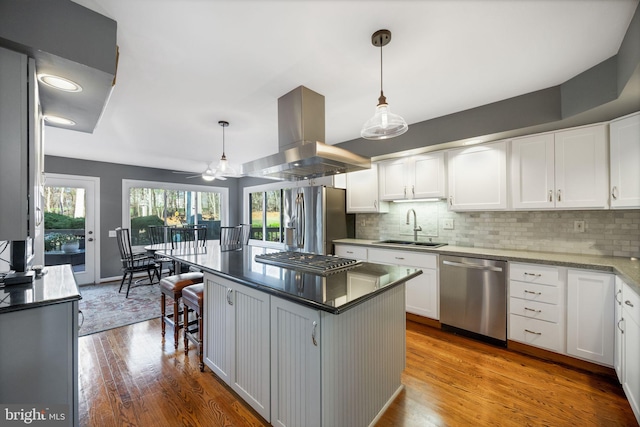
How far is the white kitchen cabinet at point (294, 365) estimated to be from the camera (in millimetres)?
1331

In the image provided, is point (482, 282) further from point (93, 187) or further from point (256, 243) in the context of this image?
point (93, 187)

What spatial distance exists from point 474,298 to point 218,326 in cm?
251

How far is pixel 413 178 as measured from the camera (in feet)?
11.7

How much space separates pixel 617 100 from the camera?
195 centimetres

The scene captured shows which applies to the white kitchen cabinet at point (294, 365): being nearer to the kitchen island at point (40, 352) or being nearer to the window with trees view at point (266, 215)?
the kitchen island at point (40, 352)

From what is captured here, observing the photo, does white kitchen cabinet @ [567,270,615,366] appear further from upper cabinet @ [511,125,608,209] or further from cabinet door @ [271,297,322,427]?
cabinet door @ [271,297,322,427]

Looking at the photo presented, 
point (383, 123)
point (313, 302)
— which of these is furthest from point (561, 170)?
point (313, 302)

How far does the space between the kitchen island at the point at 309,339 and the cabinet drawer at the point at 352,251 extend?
1.69 meters

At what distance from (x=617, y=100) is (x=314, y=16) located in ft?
7.42

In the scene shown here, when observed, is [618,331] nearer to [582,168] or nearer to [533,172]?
[582,168]

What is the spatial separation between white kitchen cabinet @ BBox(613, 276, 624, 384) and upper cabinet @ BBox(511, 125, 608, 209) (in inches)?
29.4

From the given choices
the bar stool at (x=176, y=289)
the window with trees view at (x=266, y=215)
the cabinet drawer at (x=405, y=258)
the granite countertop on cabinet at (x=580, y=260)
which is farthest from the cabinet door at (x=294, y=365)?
the window with trees view at (x=266, y=215)

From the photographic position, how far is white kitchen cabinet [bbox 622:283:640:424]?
1580mm

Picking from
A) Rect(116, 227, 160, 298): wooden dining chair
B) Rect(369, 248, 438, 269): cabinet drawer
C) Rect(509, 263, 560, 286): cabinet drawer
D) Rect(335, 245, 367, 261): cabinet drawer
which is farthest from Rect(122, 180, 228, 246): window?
Rect(509, 263, 560, 286): cabinet drawer
